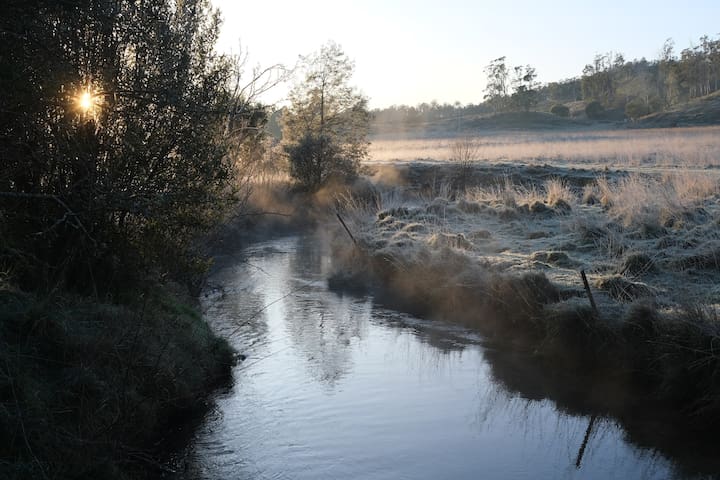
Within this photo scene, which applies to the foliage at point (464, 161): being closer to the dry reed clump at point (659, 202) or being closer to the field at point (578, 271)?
the field at point (578, 271)

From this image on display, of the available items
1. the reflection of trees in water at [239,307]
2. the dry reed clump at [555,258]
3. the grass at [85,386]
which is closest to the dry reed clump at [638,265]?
the dry reed clump at [555,258]

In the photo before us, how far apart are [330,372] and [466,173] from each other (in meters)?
20.9

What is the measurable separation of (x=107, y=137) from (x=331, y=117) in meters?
24.6

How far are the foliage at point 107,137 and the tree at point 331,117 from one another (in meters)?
20.8

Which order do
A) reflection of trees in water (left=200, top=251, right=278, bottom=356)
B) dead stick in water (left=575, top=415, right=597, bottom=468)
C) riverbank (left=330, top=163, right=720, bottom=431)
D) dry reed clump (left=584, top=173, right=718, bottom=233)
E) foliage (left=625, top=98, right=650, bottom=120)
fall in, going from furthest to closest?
foliage (left=625, top=98, right=650, bottom=120)
dry reed clump (left=584, top=173, right=718, bottom=233)
reflection of trees in water (left=200, top=251, right=278, bottom=356)
riverbank (left=330, top=163, right=720, bottom=431)
dead stick in water (left=575, top=415, right=597, bottom=468)

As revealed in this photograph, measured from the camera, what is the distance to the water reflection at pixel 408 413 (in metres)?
8.05

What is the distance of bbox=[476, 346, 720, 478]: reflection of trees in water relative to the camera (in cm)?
834

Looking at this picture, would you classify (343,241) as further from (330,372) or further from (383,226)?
(330,372)

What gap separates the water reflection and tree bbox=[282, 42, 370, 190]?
1759 centimetres

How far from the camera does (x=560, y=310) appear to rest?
38.1 feet

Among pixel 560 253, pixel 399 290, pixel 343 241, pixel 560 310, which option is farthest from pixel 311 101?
pixel 560 310

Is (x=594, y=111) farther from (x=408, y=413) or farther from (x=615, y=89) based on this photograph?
(x=408, y=413)

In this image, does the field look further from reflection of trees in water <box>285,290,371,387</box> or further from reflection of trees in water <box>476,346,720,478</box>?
reflection of trees in water <box>285,290,371,387</box>

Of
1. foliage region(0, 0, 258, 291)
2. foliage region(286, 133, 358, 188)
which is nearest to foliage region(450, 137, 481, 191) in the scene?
foliage region(286, 133, 358, 188)
